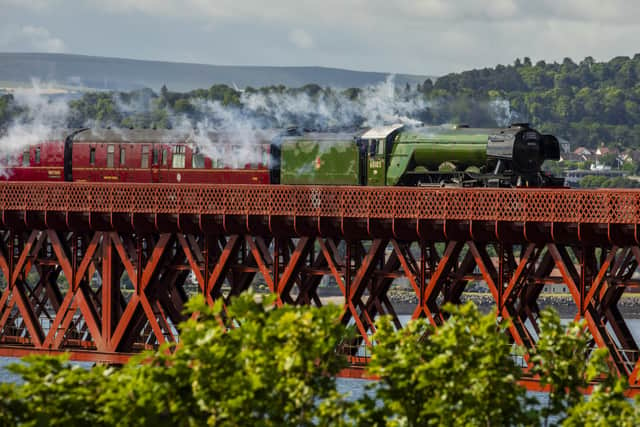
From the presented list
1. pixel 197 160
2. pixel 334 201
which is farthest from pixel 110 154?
pixel 334 201

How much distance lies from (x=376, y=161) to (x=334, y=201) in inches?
307

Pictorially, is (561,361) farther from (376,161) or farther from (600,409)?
(376,161)

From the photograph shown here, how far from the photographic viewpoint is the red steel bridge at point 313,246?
55.8 m

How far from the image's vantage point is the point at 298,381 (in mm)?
37938

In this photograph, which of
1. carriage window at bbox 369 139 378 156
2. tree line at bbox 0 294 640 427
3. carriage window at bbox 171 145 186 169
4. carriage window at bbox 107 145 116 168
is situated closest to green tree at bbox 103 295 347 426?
tree line at bbox 0 294 640 427

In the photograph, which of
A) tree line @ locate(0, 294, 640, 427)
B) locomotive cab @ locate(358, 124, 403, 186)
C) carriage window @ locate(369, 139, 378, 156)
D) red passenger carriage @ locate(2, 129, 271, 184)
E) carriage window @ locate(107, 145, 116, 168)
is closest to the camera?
tree line @ locate(0, 294, 640, 427)

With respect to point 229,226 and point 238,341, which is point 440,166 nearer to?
point 229,226

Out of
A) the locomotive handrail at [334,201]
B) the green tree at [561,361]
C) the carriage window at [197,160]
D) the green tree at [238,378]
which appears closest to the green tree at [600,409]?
the green tree at [561,361]

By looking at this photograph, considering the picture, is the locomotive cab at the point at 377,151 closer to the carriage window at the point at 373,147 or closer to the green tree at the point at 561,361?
the carriage window at the point at 373,147

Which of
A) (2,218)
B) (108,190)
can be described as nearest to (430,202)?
(108,190)

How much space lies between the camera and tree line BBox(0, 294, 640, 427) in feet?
122

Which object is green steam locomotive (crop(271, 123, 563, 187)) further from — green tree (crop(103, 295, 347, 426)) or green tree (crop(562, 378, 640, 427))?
green tree (crop(103, 295, 347, 426))

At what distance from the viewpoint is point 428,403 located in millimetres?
39000

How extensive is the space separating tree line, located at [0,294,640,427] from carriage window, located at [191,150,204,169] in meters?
31.1
